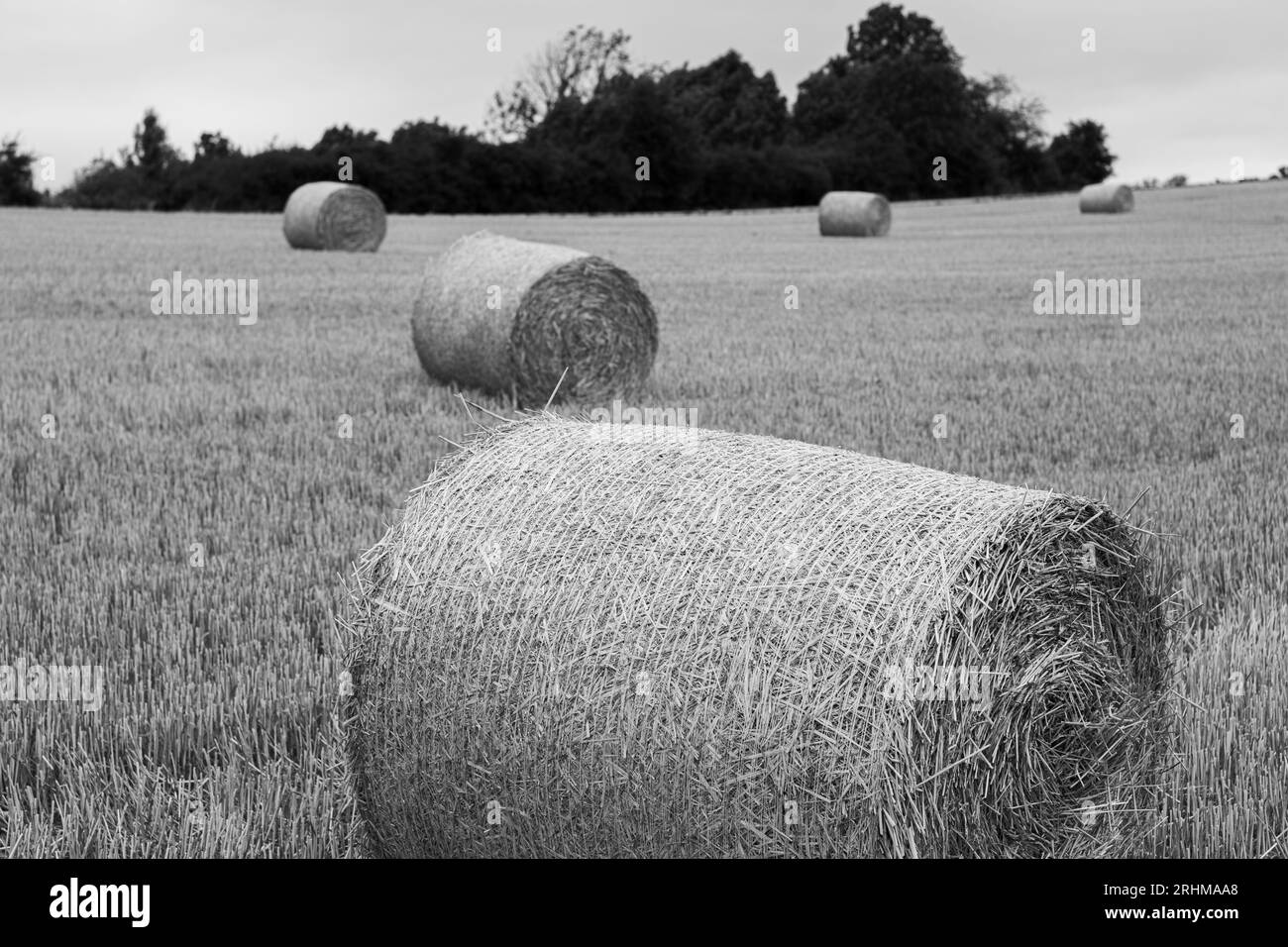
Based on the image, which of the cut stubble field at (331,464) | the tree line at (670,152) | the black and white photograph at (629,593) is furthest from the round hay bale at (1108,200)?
the black and white photograph at (629,593)

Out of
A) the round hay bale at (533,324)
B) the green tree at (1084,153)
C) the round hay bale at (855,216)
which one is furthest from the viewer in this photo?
the green tree at (1084,153)

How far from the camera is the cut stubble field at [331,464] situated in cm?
398

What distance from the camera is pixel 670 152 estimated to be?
195 feet

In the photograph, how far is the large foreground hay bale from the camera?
2.88m

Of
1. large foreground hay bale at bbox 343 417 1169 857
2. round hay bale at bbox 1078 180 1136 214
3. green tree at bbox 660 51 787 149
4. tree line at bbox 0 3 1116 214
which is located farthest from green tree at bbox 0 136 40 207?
large foreground hay bale at bbox 343 417 1169 857

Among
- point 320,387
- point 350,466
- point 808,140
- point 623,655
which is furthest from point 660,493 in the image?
point 808,140

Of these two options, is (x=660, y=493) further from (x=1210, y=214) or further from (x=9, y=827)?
(x=1210, y=214)

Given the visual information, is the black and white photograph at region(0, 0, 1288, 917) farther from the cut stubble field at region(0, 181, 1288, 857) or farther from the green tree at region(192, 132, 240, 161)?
the green tree at region(192, 132, 240, 161)

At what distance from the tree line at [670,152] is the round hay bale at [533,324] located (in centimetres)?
3124

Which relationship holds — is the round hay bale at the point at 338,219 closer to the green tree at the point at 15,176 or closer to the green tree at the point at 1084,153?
the green tree at the point at 15,176

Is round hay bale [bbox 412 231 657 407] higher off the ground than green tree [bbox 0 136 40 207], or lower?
lower

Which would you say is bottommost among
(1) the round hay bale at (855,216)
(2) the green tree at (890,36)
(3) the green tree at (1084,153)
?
(1) the round hay bale at (855,216)

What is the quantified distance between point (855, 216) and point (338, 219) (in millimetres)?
15924

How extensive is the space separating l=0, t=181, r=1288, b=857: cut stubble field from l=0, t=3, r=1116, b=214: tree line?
27.0 metres
